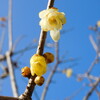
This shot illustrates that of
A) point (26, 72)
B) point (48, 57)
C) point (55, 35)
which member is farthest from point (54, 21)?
point (26, 72)

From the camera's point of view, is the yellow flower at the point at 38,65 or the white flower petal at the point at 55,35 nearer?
the yellow flower at the point at 38,65

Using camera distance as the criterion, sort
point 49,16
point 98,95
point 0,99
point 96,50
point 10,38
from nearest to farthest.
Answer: point 0,99 < point 49,16 < point 10,38 < point 98,95 < point 96,50

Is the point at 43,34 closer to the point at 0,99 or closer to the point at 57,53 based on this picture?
the point at 0,99

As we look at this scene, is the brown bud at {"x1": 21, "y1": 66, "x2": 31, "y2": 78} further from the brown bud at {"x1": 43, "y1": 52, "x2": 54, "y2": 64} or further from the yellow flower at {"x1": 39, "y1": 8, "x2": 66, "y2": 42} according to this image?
the yellow flower at {"x1": 39, "y1": 8, "x2": 66, "y2": 42}

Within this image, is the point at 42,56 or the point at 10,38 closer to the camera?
the point at 42,56

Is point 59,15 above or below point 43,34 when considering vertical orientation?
above

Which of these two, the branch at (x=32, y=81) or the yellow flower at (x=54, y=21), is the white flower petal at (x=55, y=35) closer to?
the yellow flower at (x=54, y=21)

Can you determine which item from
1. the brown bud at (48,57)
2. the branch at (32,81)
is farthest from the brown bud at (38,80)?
the brown bud at (48,57)

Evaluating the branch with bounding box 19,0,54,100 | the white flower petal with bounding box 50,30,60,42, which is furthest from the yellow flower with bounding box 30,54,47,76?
the white flower petal with bounding box 50,30,60,42

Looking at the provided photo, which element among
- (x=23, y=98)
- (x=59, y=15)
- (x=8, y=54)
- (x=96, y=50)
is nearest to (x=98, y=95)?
(x=96, y=50)
